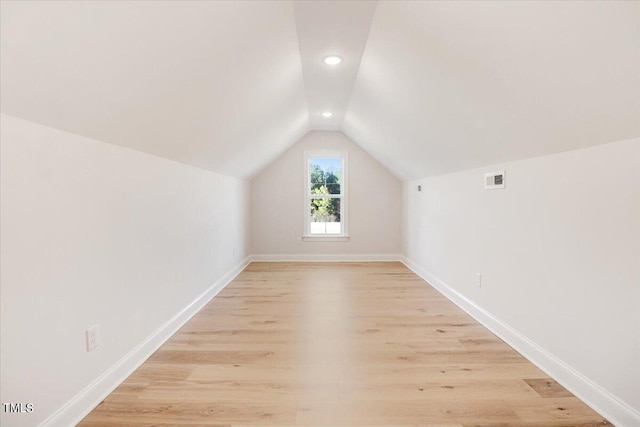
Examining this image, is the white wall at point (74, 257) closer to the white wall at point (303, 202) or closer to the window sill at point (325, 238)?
the white wall at point (303, 202)

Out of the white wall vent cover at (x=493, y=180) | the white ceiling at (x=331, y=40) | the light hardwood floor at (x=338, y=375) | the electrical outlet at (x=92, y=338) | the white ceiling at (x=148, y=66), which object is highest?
the white ceiling at (x=331, y=40)

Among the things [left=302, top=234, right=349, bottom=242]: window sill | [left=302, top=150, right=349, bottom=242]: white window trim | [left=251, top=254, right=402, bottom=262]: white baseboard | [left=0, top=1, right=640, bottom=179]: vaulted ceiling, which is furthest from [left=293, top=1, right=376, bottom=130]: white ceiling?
[left=251, top=254, right=402, bottom=262]: white baseboard

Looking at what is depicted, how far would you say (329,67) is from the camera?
9.77 ft

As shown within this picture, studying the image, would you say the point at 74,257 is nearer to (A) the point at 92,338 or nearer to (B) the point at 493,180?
(A) the point at 92,338

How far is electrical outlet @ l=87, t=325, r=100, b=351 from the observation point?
5.90 feet

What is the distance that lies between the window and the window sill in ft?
0.08

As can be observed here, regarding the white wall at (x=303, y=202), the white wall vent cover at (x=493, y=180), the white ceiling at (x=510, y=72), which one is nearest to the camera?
the white ceiling at (x=510, y=72)

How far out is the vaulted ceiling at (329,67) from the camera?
4.12 ft

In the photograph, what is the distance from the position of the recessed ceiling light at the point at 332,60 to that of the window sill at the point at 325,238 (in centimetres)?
359

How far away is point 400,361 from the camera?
233 cm

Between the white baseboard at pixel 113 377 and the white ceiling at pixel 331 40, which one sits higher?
the white ceiling at pixel 331 40

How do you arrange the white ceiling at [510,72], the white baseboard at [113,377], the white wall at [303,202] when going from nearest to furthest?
the white ceiling at [510,72] < the white baseboard at [113,377] < the white wall at [303,202]

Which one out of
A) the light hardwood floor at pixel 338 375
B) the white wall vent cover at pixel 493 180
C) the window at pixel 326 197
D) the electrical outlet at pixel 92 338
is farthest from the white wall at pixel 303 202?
the electrical outlet at pixel 92 338

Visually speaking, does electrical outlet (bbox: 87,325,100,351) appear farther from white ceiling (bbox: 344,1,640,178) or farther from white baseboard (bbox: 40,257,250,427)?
white ceiling (bbox: 344,1,640,178)
